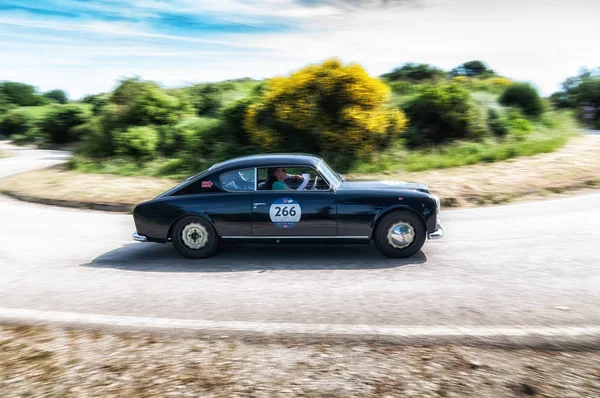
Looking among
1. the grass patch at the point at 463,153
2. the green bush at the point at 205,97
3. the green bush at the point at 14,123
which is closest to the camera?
the grass patch at the point at 463,153

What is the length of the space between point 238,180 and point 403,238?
8.02 ft

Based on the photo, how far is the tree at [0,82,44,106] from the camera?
69500mm

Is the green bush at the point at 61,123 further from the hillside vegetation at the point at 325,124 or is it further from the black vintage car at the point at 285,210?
the black vintage car at the point at 285,210

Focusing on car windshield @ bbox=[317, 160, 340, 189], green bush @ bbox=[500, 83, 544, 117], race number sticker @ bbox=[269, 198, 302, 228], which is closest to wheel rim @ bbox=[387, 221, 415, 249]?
car windshield @ bbox=[317, 160, 340, 189]

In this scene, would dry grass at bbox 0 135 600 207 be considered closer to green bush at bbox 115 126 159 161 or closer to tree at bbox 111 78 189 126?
green bush at bbox 115 126 159 161

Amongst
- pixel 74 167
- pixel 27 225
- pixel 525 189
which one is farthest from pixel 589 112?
pixel 27 225

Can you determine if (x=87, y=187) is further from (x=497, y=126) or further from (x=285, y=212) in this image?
(x=497, y=126)

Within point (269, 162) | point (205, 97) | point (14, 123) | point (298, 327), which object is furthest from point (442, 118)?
point (14, 123)

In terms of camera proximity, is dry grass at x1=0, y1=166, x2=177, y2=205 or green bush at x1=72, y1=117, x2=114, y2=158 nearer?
dry grass at x1=0, y1=166, x2=177, y2=205

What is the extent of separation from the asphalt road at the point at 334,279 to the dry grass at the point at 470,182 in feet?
7.88

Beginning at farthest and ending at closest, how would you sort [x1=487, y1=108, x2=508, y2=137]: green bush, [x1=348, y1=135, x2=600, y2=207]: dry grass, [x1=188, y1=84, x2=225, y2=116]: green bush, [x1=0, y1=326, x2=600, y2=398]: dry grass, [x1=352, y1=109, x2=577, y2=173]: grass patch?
1. [x1=188, y1=84, x2=225, y2=116]: green bush
2. [x1=487, y1=108, x2=508, y2=137]: green bush
3. [x1=352, y1=109, x2=577, y2=173]: grass patch
4. [x1=348, y1=135, x2=600, y2=207]: dry grass
5. [x1=0, y1=326, x2=600, y2=398]: dry grass

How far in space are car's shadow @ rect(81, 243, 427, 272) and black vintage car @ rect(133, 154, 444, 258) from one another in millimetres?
240

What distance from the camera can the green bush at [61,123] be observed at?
35.7m

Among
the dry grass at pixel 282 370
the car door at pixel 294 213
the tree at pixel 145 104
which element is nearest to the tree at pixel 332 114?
the tree at pixel 145 104
